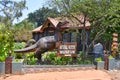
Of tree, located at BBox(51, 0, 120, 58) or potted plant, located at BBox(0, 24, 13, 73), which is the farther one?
tree, located at BBox(51, 0, 120, 58)

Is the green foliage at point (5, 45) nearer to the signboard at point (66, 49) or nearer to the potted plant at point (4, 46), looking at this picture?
the potted plant at point (4, 46)

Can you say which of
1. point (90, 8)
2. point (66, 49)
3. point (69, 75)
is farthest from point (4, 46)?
point (90, 8)

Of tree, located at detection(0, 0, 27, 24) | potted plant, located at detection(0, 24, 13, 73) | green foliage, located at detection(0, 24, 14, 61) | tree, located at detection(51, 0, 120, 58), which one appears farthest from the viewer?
tree, located at detection(0, 0, 27, 24)

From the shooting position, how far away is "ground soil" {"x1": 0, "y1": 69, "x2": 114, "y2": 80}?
12802 mm

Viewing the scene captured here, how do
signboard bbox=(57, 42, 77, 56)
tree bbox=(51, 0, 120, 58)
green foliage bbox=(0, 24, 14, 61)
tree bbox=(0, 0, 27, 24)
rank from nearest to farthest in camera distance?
green foliage bbox=(0, 24, 14, 61), signboard bbox=(57, 42, 77, 56), tree bbox=(51, 0, 120, 58), tree bbox=(0, 0, 27, 24)

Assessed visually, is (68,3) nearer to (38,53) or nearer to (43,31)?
(38,53)

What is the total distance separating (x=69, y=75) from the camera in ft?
45.5

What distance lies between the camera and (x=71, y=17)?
17.5 metres

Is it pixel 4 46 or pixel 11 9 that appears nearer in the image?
pixel 4 46

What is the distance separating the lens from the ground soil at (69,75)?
12.8 meters

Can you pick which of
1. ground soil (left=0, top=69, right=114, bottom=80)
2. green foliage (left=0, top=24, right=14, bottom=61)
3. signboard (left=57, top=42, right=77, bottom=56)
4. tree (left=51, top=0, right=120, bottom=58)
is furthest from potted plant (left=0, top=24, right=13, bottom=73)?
tree (left=51, top=0, right=120, bottom=58)

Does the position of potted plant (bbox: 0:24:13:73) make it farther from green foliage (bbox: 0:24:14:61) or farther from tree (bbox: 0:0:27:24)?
tree (bbox: 0:0:27:24)

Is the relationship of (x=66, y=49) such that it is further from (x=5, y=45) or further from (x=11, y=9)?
(x=11, y=9)

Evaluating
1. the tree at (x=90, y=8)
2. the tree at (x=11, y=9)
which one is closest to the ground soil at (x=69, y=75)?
the tree at (x=90, y=8)
